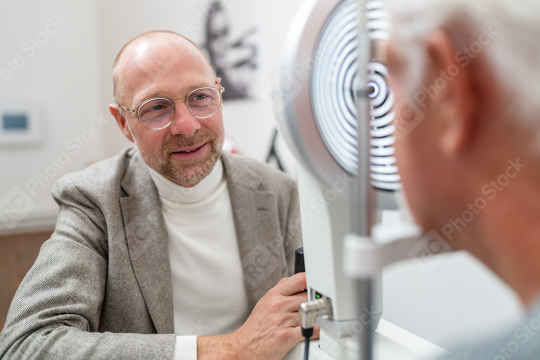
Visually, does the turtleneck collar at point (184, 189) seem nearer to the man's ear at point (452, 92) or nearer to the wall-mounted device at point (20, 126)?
the man's ear at point (452, 92)

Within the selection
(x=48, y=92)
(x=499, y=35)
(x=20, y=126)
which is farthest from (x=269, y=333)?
(x=48, y=92)

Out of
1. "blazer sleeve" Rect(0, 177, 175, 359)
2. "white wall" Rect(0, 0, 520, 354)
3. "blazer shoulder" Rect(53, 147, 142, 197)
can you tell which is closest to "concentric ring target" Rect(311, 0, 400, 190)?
"blazer sleeve" Rect(0, 177, 175, 359)

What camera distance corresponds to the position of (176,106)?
1.26 meters

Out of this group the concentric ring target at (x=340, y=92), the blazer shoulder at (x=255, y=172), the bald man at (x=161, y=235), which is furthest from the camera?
the blazer shoulder at (x=255, y=172)

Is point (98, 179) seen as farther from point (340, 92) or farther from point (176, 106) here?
point (340, 92)

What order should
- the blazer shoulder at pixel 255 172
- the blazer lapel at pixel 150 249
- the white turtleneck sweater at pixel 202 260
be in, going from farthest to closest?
the blazer shoulder at pixel 255 172 → the white turtleneck sweater at pixel 202 260 → the blazer lapel at pixel 150 249

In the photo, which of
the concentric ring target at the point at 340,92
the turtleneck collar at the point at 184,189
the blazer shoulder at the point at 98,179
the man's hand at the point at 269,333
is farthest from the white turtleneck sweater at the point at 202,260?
the concentric ring target at the point at 340,92

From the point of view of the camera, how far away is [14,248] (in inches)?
105

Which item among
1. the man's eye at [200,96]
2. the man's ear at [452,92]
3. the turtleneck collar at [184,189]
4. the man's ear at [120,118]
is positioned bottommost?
the turtleneck collar at [184,189]

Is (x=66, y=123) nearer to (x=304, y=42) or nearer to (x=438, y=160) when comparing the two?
(x=304, y=42)

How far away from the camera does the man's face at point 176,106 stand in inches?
49.2

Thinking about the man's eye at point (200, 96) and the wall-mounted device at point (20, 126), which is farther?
the wall-mounted device at point (20, 126)

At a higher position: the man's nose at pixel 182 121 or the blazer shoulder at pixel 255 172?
the man's nose at pixel 182 121

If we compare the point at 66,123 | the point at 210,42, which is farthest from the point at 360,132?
the point at 66,123
